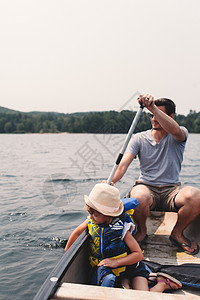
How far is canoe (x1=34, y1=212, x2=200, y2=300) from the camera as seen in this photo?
1.79 meters

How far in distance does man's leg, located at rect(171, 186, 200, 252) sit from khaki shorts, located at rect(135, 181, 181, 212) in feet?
0.40

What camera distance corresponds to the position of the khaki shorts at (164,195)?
337 centimetres

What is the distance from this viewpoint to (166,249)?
3297 millimetres

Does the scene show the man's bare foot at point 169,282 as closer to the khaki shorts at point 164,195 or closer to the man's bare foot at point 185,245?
the man's bare foot at point 185,245

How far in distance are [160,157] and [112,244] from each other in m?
1.47

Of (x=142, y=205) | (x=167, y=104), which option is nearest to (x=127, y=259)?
(x=142, y=205)

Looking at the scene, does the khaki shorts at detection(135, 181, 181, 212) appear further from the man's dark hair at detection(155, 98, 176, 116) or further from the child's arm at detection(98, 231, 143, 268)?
the child's arm at detection(98, 231, 143, 268)

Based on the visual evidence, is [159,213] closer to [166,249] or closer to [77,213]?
[166,249]

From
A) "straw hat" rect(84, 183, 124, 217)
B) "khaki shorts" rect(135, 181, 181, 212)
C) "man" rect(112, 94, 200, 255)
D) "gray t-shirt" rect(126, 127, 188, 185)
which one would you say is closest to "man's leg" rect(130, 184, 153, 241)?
"man" rect(112, 94, 200, 255)

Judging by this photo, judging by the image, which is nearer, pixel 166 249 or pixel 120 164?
pixel 166 249

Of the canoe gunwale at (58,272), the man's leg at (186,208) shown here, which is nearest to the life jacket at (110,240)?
the canoe gunwale at (58,272)

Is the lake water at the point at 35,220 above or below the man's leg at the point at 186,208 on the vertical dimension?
below

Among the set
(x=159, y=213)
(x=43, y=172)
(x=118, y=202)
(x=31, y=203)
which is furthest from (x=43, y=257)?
(x=43, y=172)

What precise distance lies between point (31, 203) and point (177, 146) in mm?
5415
